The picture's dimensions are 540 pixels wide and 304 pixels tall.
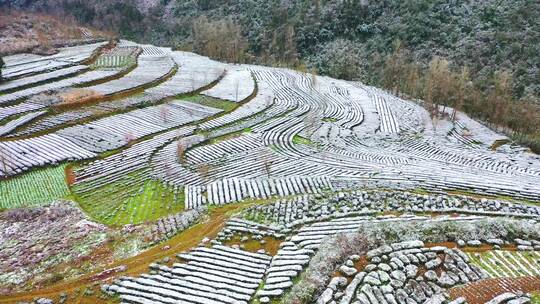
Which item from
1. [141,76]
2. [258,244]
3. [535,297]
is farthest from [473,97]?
[535,297]

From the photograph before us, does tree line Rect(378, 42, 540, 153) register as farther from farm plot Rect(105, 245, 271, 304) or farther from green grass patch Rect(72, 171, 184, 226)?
farm plot Rect(105, 245, 271, 304)

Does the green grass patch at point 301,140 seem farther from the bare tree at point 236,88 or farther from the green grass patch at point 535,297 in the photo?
the green grass patch at point 535,297

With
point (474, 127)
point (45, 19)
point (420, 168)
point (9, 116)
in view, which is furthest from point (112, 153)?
point (45, 19)

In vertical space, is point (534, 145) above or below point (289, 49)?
below

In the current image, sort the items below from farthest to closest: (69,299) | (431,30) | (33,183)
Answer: (431,30), (33,183), (69,299)

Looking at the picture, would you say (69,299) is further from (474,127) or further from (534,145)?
(474,127)

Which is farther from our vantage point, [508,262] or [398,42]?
[398,42]

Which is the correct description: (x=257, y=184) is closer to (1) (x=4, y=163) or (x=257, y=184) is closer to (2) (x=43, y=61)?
(1) (x=4, y=163)
